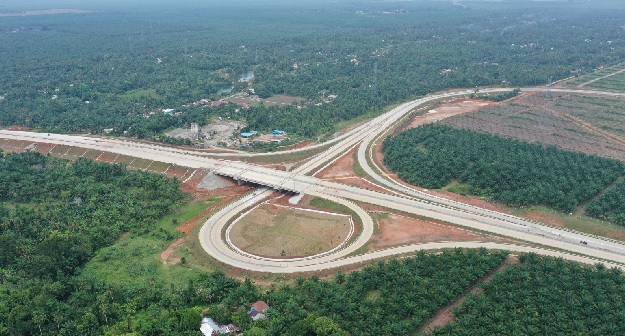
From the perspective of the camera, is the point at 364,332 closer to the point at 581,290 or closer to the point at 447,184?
the point at 581,290

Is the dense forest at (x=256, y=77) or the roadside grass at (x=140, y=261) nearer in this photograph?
the roadside grass at (x=140, y=261)

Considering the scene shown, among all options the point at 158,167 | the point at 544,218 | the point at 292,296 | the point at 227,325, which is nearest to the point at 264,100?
the point at 158,167

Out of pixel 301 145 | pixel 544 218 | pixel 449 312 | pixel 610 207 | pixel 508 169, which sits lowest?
pixel 449 312

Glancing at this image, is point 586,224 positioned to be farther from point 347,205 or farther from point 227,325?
point 227,325

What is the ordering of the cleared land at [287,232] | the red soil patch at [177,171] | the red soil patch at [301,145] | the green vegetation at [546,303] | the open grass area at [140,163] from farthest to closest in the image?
the red soil patch at [301,145], the open grass area at [140,163], the red soil patch at [177,171], the cleared land at [287,232], the green vegetation at [546,303]

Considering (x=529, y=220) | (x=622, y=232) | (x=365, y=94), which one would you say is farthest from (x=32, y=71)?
(x=622, y=232)

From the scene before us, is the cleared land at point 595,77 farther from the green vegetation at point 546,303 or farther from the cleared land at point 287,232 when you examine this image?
the cleared land at point 287,232

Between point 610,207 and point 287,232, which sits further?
point 610,207

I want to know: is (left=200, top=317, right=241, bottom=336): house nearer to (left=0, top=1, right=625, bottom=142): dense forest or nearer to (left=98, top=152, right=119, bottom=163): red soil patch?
(left=98, top=152, right=119, bottom=163): red soil patch

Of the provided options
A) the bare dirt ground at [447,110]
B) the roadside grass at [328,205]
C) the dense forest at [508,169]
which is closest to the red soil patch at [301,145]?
the dense forest at [508,169]
